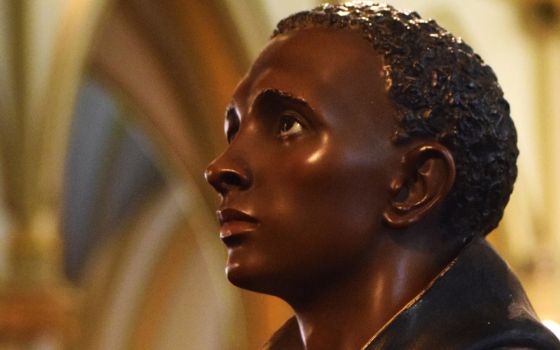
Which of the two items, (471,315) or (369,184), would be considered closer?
(471,315)

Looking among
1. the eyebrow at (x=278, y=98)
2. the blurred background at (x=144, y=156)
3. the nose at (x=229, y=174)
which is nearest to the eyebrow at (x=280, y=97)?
the eyebrow at (x=278, y=98)

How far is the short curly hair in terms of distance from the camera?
6.75 feet

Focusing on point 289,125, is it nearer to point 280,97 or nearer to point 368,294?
point 280,97

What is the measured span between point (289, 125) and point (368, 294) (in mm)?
313

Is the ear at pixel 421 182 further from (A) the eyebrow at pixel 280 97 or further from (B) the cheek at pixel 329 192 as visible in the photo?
(A) the eyebrow at pixel 280 97

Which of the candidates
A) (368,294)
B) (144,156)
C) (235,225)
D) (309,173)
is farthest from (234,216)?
(144,156)

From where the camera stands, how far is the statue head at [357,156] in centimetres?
202

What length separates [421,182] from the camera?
206 cm

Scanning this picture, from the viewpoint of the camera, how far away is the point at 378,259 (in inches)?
80.2

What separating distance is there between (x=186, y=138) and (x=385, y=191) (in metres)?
6.15

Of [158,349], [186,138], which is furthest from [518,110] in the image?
[158,349]

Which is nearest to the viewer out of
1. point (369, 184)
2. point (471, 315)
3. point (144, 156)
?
point (471, 315)

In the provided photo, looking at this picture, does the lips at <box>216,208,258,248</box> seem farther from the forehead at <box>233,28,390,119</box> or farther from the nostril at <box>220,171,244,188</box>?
the forehead at <box>233,28,390,119</box>

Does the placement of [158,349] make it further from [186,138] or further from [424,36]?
[424,36]
